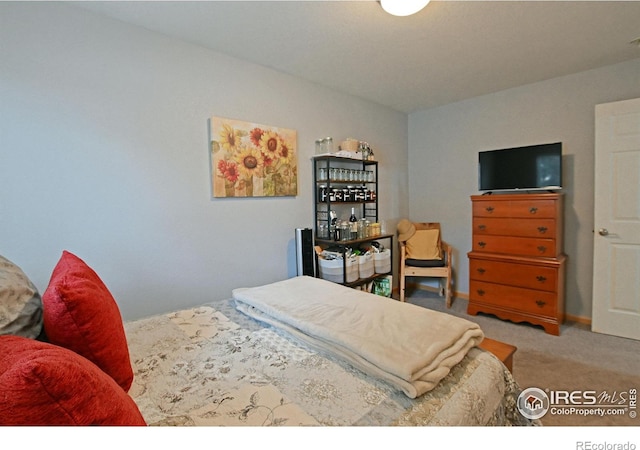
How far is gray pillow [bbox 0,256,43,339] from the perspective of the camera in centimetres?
86

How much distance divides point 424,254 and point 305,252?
1.68m

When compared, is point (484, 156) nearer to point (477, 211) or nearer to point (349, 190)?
point (477, 211)

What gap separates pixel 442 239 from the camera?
12.8 ft

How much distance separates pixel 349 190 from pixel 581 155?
87.3 inches

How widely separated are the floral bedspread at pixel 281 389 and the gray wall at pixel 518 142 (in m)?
2.54

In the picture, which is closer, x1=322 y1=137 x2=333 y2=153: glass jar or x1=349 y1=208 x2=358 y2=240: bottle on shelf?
x1=322 y1=137 x2=333 y2=153: glass jar

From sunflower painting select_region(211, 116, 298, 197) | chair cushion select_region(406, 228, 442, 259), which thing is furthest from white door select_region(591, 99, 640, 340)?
sunflower painting select_region(211, 116, 298, 197)

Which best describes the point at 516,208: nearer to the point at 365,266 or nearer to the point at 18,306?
the point at 365,266

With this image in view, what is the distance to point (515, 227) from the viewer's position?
9.71ft

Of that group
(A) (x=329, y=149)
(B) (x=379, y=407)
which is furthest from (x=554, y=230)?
(B) (x=379, y=407)

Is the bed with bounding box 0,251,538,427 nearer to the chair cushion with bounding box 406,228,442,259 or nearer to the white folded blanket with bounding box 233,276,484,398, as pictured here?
the white folded blanket with bounding box 233,276,484,398

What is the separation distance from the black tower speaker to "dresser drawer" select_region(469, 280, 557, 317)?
5.79 feet

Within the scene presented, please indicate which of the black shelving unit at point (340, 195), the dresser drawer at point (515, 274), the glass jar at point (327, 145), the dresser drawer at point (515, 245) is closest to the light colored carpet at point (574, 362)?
the dresser drawer at point (515, 274)
